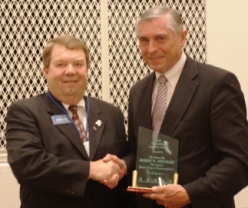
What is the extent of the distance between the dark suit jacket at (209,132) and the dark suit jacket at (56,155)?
1.09 feet

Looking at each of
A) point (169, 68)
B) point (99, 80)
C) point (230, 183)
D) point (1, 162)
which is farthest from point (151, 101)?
point (1, 162)

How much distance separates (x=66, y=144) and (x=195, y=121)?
577 mm

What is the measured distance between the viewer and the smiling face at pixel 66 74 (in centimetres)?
204

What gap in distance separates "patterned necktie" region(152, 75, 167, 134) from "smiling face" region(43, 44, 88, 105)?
37cm

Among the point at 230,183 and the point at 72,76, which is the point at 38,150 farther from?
the point at 230,183

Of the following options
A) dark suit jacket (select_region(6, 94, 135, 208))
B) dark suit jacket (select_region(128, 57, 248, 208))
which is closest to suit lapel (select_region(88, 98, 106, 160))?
dark suit jacket (select_region(6, 94, 135, 208))

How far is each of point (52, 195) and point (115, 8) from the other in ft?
5.53

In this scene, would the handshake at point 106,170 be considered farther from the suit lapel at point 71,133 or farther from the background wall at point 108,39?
the background wall at point 108,39

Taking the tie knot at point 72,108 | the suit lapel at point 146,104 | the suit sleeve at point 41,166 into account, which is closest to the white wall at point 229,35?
the suit lapel at point 146,104

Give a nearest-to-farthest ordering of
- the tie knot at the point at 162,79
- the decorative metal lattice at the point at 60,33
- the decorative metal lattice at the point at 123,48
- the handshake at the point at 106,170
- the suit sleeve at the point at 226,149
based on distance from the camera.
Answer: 1. the suit sleeve at the point at 226,149
2. the handshake at the point at 106,170
3. the tie knot at the point at 162,79
4. the decorative metal lattice at the point at 60,33
5. the decorative metal lattice at the point at 123,48

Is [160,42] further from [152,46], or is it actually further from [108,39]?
[108,39]

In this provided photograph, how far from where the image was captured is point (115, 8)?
318 centimetres

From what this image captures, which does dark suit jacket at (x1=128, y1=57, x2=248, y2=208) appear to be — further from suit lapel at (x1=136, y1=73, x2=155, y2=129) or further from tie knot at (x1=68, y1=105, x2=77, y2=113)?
tie knot at (x1=68, y1=105, x2=77, y2=113)

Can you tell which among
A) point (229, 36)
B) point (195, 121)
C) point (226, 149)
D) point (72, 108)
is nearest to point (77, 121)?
point (72, 108)
